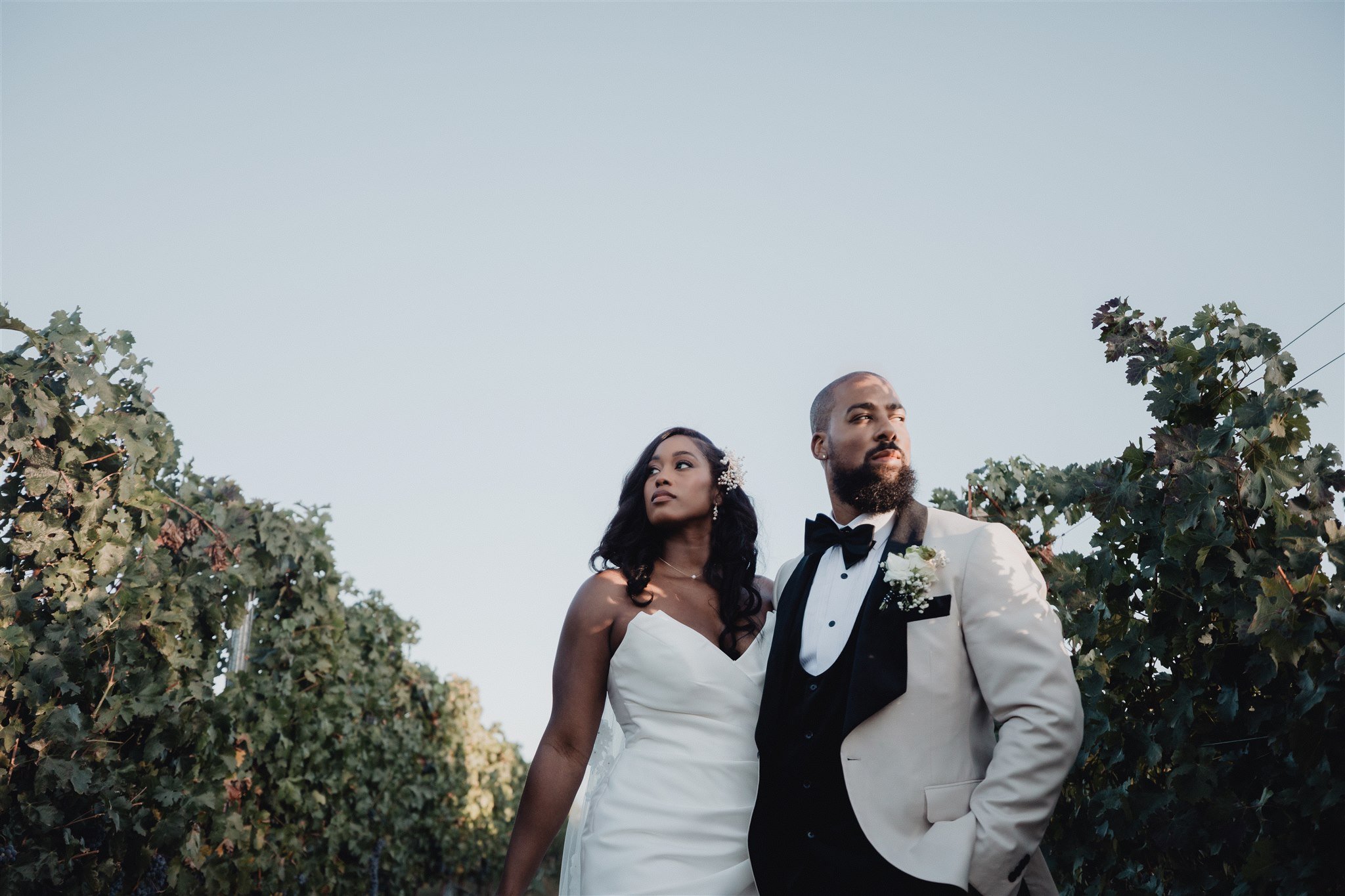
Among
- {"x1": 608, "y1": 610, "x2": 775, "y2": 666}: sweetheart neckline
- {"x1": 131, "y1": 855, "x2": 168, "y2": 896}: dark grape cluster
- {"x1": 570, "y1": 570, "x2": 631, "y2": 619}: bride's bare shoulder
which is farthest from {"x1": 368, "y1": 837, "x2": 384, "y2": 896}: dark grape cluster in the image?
{"x1": 608, "y1": 610, "x2": 775, "y2": 666}: sweetheart neckline

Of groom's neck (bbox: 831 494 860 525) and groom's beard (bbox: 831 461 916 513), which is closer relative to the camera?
groom's beard (bbox: 831 461 916 513)

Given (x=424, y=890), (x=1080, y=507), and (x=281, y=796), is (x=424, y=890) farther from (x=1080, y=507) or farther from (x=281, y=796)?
(x=1080, y=507)

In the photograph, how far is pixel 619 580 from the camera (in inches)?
154

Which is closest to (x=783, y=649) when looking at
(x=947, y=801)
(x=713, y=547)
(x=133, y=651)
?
(x=947, y=801)

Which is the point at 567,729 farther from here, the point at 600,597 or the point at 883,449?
the point at 883,449

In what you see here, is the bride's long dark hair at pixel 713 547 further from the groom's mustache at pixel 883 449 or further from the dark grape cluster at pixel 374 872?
the dark grape cluster at pixel 374 872

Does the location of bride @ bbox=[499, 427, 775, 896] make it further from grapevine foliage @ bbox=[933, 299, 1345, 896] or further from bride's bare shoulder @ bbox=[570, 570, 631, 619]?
grapevine foliage @ bbox=[933, 299, 1345, 896]

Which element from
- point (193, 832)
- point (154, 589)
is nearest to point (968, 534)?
point (154, 589)

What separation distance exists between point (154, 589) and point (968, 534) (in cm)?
333

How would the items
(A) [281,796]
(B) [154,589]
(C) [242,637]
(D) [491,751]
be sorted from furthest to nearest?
1. (D) [491,751]
2. (A) [281,796]
3. (C) [242,637]
4. (B) [154,589]

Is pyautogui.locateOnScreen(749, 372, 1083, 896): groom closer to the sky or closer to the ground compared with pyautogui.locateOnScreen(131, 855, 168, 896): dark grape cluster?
closer to the sky

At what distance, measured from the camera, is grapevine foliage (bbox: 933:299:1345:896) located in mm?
2418

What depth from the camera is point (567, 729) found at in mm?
3656

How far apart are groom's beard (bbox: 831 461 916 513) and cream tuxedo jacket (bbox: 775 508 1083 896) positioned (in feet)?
1.13
